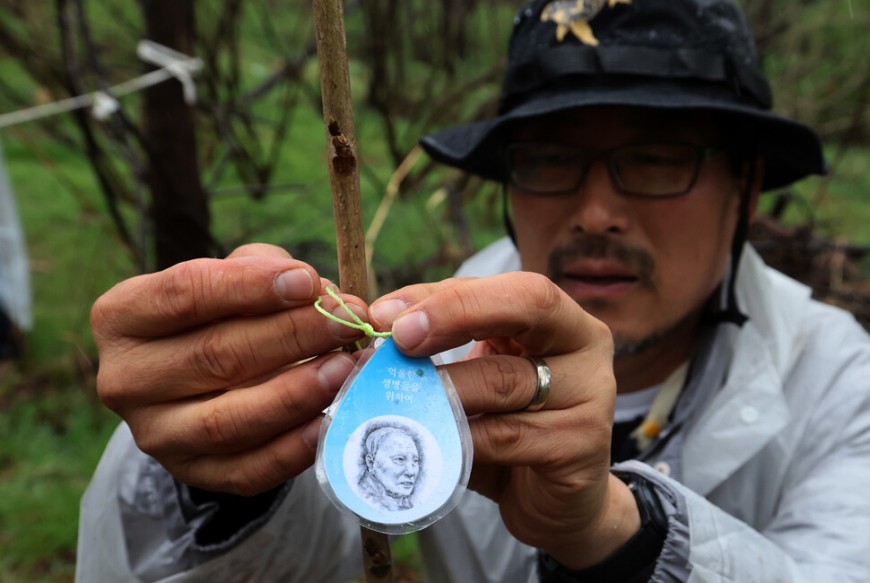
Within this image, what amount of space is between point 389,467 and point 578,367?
298 millimetres

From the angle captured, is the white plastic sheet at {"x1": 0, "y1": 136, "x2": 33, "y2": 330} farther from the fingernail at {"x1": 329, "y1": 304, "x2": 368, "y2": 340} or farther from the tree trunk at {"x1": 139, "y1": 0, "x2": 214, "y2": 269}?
the fingernail at {"x1": 329, "y1": 304, "x2": 368, "y2": 340}

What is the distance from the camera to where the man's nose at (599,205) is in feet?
5.57

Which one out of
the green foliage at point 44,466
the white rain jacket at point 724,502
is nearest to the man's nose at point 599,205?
the white rain jacket at point 724,502

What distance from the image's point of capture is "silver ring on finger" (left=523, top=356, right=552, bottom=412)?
99cm

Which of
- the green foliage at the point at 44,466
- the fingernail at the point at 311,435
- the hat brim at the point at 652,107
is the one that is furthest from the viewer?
the green foliage at the point at 44,466

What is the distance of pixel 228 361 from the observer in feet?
3.17

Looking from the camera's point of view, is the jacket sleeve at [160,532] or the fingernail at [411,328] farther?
the jacket sleeve at [160,532]

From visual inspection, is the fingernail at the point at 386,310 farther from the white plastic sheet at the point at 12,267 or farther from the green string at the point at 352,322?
the white plastic sheet at the point at 12,267

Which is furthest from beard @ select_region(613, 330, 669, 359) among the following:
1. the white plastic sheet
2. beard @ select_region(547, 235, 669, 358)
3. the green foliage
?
the white plastic sheet

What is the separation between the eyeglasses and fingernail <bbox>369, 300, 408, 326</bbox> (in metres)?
0.93

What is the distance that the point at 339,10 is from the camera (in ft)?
2.82

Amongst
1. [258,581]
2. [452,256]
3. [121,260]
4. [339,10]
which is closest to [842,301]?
[452,256]

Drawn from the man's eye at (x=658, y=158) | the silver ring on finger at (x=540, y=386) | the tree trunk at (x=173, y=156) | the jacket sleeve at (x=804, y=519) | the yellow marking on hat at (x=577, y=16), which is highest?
the tree trunk at (x=173, y=156)

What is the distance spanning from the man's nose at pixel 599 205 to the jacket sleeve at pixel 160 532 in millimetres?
846
